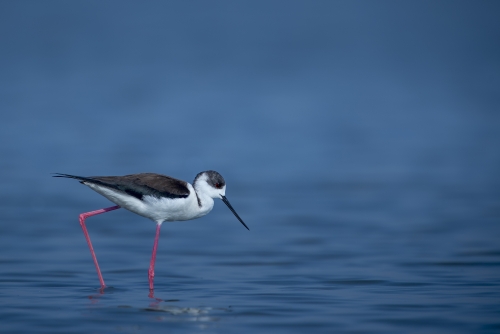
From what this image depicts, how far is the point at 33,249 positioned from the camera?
343 inches

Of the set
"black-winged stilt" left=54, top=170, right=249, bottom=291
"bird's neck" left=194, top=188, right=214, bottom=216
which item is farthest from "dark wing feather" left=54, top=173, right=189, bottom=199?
"bird's neck" left=194, top=188, right=214, bottom=216

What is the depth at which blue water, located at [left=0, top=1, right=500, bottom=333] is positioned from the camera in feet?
21.2

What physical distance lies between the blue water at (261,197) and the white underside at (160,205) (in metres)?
0.56

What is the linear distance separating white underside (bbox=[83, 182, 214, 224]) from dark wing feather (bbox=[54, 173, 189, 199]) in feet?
0.14

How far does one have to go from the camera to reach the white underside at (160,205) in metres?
7.31

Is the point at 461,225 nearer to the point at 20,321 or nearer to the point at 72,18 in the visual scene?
the point at 20,321

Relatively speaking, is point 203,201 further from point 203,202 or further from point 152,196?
point 152,196

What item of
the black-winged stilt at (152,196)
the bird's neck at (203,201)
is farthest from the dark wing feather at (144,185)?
the bird's neck at (203,201)

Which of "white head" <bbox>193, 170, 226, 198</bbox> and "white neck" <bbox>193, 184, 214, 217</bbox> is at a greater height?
"white head" <bbox>193, 170, 226, 198</bbox>

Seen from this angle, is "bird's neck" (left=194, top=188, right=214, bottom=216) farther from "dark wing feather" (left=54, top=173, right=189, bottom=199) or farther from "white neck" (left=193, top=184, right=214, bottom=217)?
"dark wing feather" (left=54, top=173, right=189, bottom=199)

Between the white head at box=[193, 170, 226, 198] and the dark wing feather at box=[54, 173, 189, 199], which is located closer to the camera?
the dark wing feather at box=[54, 173, 189, 199]

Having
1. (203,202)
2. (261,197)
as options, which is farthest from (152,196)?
(261,197)

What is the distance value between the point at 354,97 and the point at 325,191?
47.2 feet

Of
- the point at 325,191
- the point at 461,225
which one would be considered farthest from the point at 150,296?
the point at 325,191
